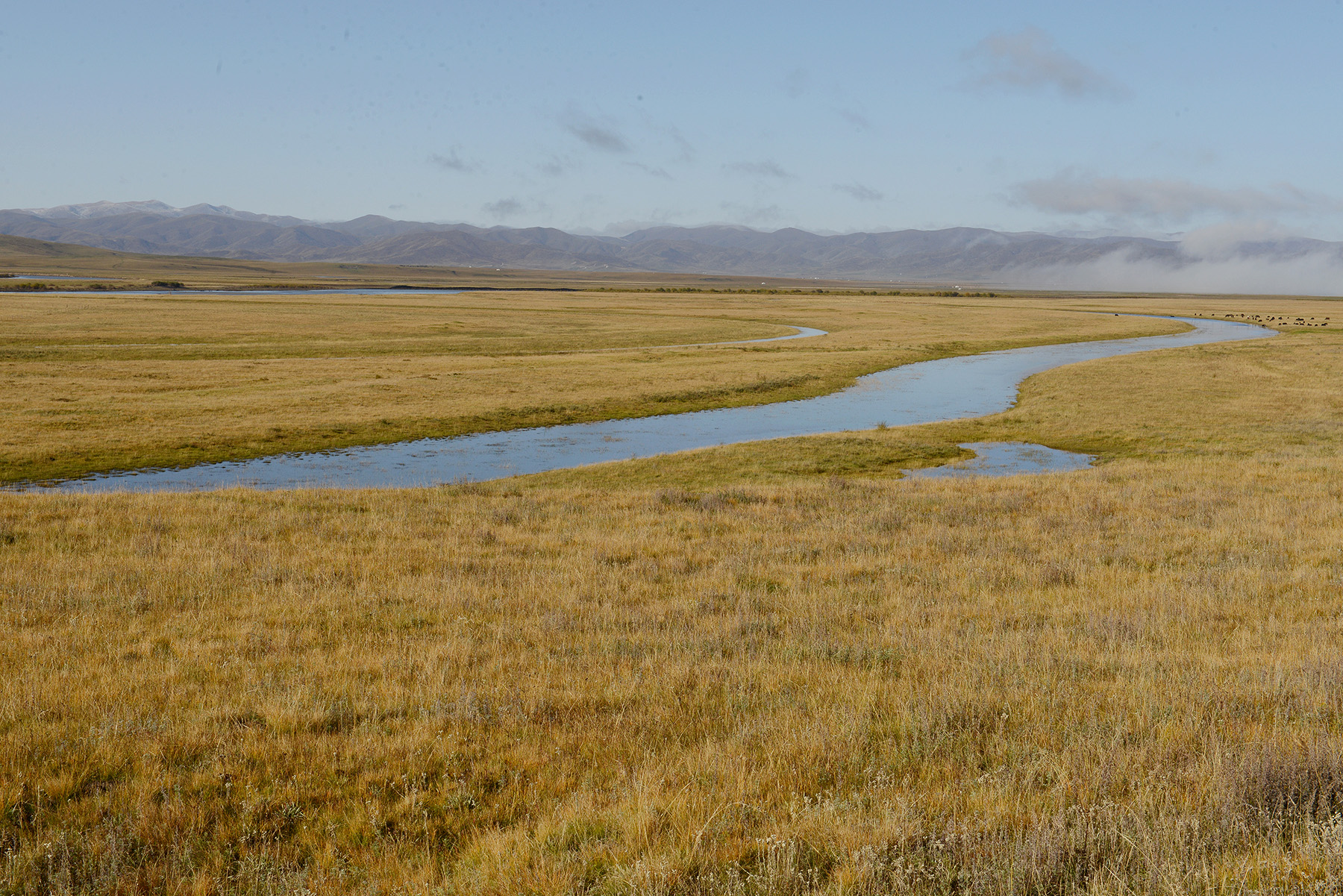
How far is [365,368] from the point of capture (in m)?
57.5

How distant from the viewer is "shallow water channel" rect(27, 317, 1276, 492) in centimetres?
2975

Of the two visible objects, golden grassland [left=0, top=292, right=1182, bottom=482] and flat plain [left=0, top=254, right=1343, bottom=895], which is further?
golden grassland [left=0, top=292, right=1182, bottom=482]

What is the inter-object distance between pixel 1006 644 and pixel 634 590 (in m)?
5.60

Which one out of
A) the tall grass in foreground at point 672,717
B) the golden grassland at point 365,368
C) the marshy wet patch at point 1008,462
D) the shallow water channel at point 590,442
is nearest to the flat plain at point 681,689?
the tall grass in foreground at point 672,717

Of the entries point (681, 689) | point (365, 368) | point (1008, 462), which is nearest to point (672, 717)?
point (681, 689)

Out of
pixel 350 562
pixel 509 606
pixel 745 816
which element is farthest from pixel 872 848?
pixel 350 562

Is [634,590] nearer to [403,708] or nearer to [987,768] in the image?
[403,708]

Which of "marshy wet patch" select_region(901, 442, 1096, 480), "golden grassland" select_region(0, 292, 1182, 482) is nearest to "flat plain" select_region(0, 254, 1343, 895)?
"marshy wet patch" select_region(901, 442, 1096, 480)

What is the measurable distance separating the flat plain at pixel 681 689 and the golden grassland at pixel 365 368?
55.7 ft

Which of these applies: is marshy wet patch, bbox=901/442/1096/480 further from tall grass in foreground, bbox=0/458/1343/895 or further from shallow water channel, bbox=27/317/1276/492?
tall grass in foreground, bbox=0/458/1343/895

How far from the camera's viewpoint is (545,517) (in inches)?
793

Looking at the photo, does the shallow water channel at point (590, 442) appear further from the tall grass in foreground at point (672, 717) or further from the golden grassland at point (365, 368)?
the tall grass in foreground at point (672, 717)

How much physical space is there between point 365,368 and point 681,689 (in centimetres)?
5391

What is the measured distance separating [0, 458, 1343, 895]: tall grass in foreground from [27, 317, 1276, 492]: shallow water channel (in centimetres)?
1432
